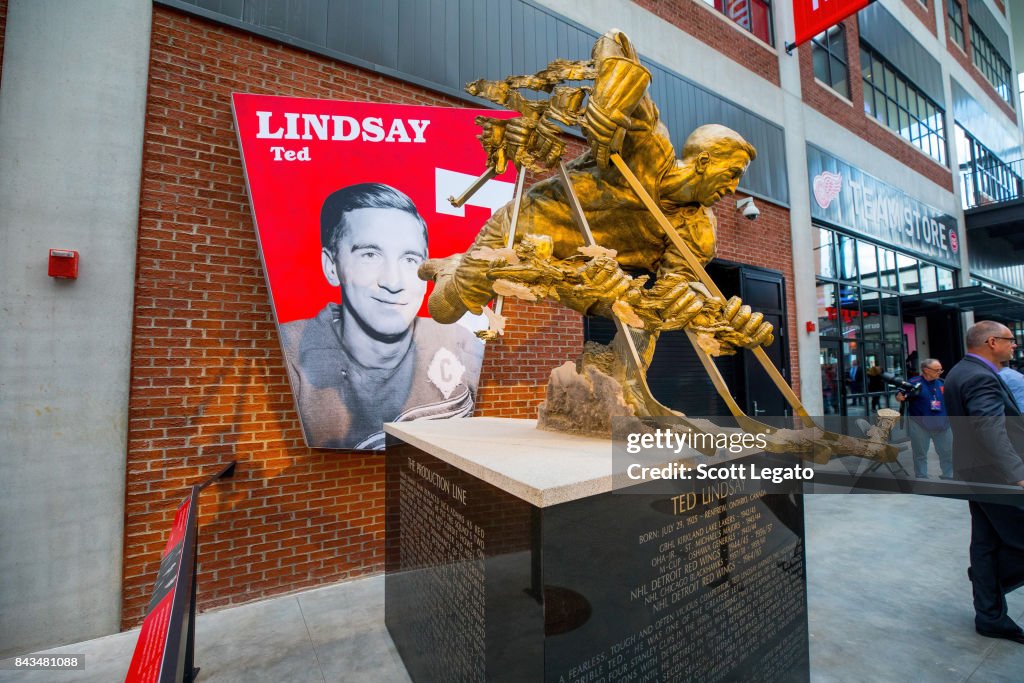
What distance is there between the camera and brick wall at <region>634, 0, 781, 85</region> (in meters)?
7.09

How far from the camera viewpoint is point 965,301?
1088 centimetres

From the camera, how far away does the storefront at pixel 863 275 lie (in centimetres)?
881

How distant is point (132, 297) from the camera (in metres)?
3.32

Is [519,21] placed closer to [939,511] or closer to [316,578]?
[316,578]

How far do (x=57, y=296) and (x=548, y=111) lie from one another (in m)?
3.29

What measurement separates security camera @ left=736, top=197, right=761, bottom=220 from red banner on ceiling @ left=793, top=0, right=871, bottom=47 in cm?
278

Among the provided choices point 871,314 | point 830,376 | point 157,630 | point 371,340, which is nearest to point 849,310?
point 871,314

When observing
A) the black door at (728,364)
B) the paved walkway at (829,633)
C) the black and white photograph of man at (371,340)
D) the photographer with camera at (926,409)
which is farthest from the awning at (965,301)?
the black and white photograph of man at (371,340)

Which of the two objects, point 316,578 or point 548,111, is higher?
point 548,111

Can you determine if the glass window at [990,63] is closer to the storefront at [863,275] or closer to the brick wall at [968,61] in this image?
the brick wall at [968,61]

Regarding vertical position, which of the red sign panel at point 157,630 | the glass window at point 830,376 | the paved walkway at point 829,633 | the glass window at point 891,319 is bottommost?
the paved walkway at point 829,633

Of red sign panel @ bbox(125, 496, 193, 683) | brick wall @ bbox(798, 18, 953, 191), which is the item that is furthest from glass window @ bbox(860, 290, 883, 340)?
red sign panel @ bbox(125, 496, 193, 683)

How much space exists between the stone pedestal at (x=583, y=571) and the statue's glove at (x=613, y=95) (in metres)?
1.41

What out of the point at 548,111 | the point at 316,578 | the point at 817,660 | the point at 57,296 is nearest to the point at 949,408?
the point at 817,660
